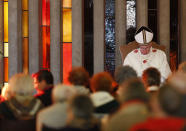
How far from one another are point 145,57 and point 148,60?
0.10 metres

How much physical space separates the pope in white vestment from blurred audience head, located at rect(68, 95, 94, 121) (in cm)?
425

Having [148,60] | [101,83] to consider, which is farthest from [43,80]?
[148,60]

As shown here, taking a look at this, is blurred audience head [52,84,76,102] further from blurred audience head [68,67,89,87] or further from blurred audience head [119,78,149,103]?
blurred audience head [68,67,89,87]

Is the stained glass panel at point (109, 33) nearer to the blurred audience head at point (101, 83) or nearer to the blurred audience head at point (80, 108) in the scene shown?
the blurred audience head at point (101, 83)

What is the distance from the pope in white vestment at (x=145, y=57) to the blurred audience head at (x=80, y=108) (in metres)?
4.25

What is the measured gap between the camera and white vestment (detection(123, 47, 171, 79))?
639 cm

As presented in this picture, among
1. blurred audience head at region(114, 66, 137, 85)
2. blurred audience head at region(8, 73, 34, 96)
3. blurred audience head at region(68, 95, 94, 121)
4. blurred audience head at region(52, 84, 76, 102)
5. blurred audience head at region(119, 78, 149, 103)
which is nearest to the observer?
blurred audience head at region(68, 95, 94, 121)

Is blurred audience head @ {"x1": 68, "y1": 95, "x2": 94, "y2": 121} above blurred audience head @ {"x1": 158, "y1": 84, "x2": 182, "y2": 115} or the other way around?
the other way around

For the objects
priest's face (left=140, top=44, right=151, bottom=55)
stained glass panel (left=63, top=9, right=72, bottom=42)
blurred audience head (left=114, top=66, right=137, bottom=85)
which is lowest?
blurred audience head (left=114, top=66, right=137, bottom=85)

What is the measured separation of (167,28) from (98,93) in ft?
15.4

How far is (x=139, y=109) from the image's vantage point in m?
2.25

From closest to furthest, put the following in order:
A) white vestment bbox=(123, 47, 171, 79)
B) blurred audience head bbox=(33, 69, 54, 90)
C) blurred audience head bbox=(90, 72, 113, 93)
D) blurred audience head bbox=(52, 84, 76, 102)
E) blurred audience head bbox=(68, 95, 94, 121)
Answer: blurred audience head bbox=(68, 95, 94, 121), blurred audience head bbox=(52, 84, 76, 102), blurred audience head bbox=(90, 72, 113, 93), blurred audience head bbox=(33, 69, 54, 90), white vestment bbox=(123, 47, 171, 79)

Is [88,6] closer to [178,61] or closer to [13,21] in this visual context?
[13,21]

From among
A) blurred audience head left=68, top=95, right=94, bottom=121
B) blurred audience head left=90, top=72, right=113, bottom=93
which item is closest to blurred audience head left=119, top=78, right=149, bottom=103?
blurred audience head left=68, top=95, right=94, bottom=121
